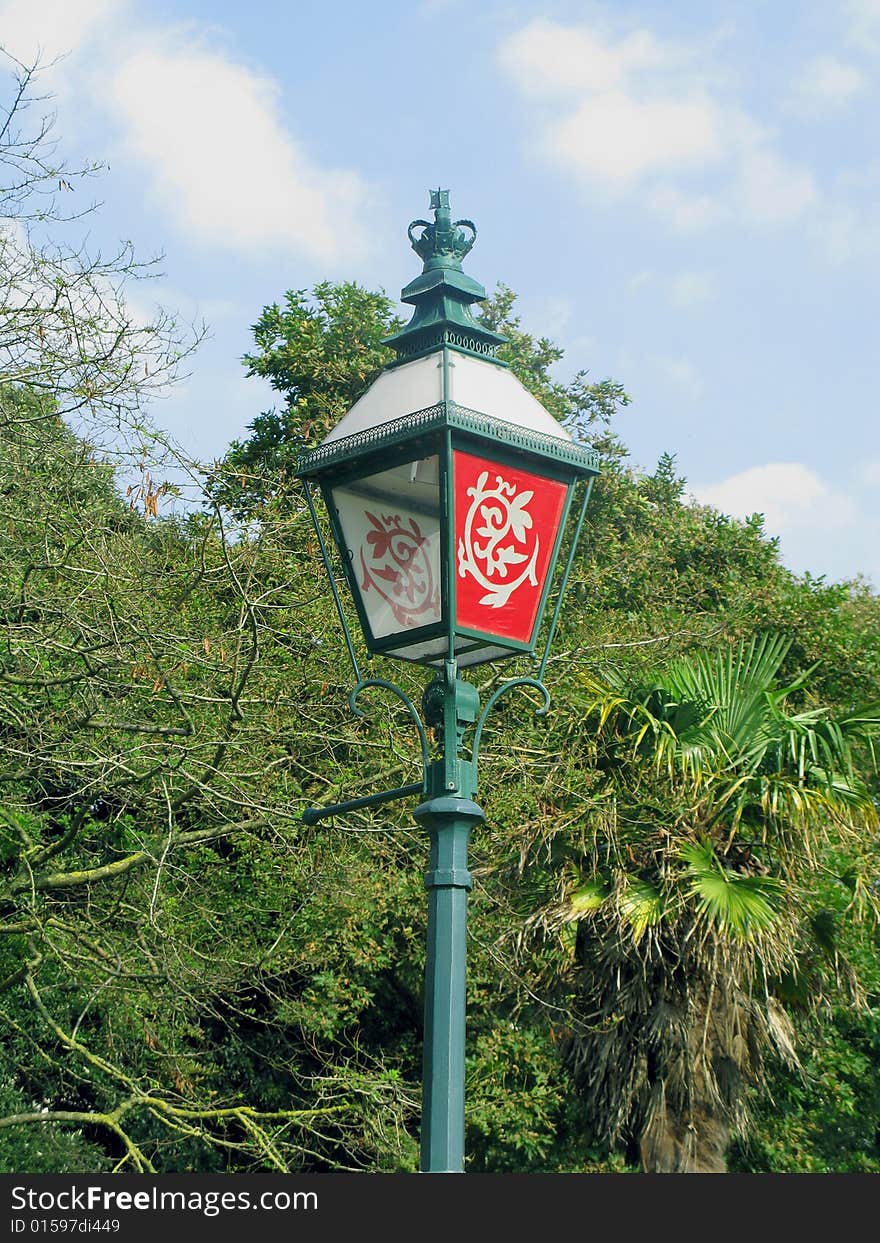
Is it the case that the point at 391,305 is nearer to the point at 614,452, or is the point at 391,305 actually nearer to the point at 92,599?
the point at 614,452

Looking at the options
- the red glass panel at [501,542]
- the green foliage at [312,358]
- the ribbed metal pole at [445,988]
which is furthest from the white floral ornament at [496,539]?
the green foliage at [312,358]

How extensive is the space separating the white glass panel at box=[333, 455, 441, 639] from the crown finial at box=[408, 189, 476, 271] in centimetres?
87

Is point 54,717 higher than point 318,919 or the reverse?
higher

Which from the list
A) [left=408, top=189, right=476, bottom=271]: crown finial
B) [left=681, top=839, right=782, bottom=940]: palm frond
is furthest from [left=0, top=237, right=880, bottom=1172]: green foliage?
[left=408, top=189, right=476, bottom=271]: crown finial

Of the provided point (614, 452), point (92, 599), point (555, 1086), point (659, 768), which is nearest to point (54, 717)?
point (92, 599)

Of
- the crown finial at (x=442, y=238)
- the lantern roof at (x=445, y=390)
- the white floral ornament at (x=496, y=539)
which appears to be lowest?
the white floral ornament at (x=496, y=539)

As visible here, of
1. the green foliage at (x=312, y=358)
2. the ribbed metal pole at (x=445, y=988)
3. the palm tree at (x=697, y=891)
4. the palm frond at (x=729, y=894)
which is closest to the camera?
the ribbed metal pole at (x=445, y=988)

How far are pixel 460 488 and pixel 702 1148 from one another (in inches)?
315

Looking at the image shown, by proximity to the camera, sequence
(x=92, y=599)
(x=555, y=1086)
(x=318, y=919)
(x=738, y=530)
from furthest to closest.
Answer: (x=738, y=530), (x=555, y=1086), (x=318, y=919), (x=92, y=599)

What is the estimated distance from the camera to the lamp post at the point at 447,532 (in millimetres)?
3879

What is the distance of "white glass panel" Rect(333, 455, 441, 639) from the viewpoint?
4.06 metres

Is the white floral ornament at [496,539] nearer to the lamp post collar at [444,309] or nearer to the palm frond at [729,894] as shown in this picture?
the lamp post collar at [444,309]

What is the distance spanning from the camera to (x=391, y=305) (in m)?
18.6

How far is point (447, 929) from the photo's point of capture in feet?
12.4
